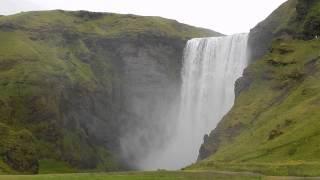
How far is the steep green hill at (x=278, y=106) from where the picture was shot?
81875 mm

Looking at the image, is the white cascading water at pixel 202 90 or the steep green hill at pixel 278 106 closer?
the steep green hill at pixel 278 106

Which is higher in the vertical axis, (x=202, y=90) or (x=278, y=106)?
(x=202, y=90)

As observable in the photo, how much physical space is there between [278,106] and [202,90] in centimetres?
6619

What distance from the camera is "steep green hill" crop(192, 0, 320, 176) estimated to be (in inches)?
3223

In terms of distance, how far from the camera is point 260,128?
102438 millimetres

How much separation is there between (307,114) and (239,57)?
68.9 meters

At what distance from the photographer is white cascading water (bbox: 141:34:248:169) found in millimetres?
163375

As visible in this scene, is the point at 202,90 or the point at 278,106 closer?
the point at 278,106

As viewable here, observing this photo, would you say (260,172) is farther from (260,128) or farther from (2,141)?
(2,141)

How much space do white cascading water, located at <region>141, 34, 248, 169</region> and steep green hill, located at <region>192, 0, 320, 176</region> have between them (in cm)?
1251

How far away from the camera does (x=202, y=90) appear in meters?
175

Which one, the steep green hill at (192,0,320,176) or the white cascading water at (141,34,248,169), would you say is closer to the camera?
the steep green hill at (192,0,320,176)

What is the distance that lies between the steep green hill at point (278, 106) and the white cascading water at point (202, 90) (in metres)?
12.5

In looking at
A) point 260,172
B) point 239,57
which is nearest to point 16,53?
point 239,57
